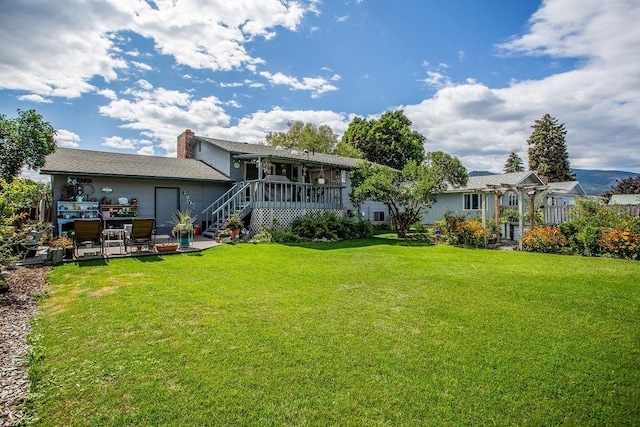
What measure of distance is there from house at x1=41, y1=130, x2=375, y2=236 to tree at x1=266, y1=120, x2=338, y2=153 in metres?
20.1

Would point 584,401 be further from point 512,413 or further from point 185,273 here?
point 185,273

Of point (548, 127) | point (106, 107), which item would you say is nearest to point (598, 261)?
point (106, 107)

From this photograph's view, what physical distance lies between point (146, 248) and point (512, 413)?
39.5ft

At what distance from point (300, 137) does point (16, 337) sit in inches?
1462

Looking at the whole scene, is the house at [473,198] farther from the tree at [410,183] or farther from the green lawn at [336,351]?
the green lawn at [336,351]

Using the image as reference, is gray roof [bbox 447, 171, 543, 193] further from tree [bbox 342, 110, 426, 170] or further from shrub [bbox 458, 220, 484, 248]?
tree [bbox 342, 110, 426, 170]

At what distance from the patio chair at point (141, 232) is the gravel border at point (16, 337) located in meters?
3.11

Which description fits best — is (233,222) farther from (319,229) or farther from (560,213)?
(560,213)

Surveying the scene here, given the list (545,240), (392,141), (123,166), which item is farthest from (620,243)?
(392,141)

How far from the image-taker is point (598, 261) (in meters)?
10.2

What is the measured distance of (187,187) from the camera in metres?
17.1

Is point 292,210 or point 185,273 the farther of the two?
point 292,210

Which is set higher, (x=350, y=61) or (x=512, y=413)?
(x=350, y=61)

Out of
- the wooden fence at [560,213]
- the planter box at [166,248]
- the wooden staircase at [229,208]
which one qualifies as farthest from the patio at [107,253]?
the wooden fence at [560,213]
